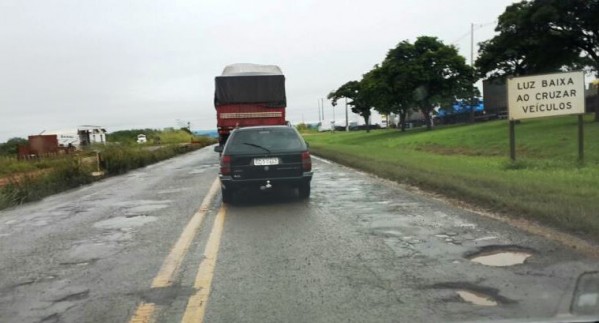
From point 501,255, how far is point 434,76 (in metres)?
42.2

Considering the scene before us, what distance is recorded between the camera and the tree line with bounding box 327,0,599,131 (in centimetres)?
2953

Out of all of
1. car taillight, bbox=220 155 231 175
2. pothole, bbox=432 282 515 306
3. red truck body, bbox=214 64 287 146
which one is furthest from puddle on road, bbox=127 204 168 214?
red truck body, bbox=214 64 287 146

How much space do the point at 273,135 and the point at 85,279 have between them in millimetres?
6363

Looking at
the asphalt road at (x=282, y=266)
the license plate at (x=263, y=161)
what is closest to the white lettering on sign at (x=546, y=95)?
the asphalt road at (x=282, y=266)

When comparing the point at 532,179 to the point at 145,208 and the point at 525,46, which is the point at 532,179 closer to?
the point at 145,208

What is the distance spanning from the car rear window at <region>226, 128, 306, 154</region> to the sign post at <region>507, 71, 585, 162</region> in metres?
7.50

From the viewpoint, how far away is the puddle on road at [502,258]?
6.19 metres

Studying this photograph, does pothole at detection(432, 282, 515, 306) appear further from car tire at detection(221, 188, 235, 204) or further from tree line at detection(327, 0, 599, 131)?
tree line at detection(327, 0, 599, 131)

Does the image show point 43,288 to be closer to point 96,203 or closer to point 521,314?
point 521,314

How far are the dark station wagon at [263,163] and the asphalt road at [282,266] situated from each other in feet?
1.88

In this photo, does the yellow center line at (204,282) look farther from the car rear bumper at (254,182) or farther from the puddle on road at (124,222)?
the car rear bumper at (254,182)

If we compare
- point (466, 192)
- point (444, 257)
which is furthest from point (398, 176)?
point (444, 257)

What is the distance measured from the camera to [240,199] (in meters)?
12.6

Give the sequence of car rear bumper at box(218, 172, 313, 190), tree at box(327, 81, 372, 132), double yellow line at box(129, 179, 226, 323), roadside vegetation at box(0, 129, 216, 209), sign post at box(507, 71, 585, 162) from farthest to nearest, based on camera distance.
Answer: tree at box(327, 81, 372, 132) → roadside vegetation at box(0, 129, 216, 209) → sign post at box(507, 71, 585, 162) → car rear bumper at box(218, 172, 313, 190) → double yellow line at box(129, 179, 226, 323)
